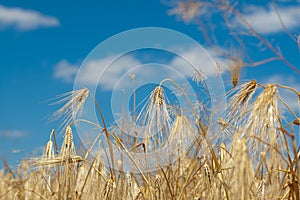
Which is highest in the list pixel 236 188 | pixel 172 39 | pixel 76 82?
pixel 172 39

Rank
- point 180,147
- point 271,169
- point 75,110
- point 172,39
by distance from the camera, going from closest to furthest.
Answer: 1. point 271,169
2. point 180,147
3. point 75,110
4. point 172,39

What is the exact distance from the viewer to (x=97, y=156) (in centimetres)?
298

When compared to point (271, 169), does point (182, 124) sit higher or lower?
higher

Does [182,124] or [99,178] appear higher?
[182,124]

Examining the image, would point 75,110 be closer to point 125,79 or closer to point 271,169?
point 125,79

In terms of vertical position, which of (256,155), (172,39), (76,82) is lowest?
(256,155)

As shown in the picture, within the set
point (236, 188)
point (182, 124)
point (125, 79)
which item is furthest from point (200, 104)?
point (236, 188)

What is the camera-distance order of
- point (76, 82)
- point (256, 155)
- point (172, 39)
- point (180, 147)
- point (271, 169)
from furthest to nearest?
point (172, 39) < point (76, 82) < point (180, 147) < point (271, 169) < point (256, 155)

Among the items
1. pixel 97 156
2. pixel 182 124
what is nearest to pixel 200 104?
pixel 182 124

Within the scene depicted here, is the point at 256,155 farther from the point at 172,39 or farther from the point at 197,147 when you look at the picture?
the point at 172,39

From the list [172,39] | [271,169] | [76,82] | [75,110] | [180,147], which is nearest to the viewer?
[271,169]

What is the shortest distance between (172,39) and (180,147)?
1.45 metres

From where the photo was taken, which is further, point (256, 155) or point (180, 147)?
point (180, 147)

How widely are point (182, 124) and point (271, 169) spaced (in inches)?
23.0
